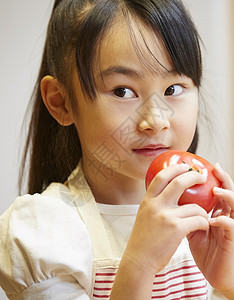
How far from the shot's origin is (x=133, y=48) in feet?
2.89

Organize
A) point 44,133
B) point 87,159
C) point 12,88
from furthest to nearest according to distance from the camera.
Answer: point 12,88 → point 44,133 → point 87,159

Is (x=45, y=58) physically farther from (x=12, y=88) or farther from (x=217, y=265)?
(x=217, y=265)

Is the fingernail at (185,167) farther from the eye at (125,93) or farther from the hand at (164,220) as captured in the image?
the eye at (125,93)

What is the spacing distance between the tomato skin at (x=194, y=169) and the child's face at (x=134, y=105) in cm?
8

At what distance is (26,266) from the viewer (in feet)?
2.83

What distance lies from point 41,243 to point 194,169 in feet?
0.98

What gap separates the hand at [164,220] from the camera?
29.6 inches

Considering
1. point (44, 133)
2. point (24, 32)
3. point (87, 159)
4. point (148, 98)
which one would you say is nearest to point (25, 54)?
point (24, 32)

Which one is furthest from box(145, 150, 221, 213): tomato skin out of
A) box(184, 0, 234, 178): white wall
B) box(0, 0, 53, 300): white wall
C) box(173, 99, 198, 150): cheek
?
box(184, 0, 234, 178): white wall

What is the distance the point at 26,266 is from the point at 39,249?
0.13 feet

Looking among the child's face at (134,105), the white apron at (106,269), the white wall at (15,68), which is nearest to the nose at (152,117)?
the child's face at (134,105)

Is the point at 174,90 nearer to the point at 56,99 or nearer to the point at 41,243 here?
the point at 56,99

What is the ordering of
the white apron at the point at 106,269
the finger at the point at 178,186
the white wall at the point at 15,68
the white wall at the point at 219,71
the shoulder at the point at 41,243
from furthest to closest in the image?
1. the white wall at the point at 219,71
2. the white wall at the point at 15,68
3. the white apron at the point at 106,269
4. the shoulder at the point at 41,243
5. the finger at the point at 178,186

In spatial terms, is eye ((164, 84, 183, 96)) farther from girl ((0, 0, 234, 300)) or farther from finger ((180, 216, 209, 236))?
finger ((180, 216, 209, 236))
